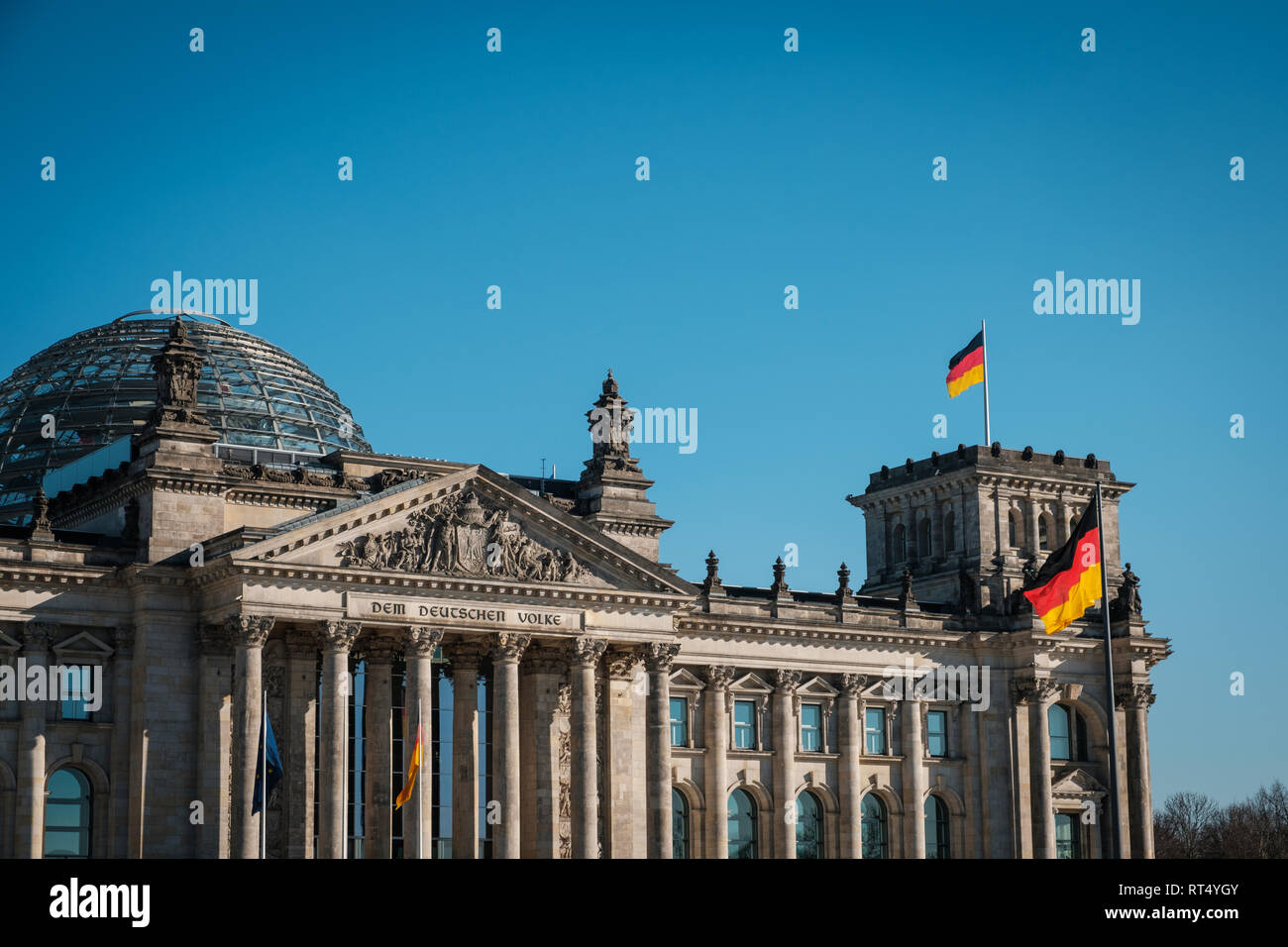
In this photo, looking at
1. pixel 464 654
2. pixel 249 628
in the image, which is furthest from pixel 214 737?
pixel 464 654

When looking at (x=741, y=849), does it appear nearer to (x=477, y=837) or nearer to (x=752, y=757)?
(x=752, y=757)

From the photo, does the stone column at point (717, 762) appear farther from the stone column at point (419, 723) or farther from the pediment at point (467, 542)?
the stone column at point (419, 723)


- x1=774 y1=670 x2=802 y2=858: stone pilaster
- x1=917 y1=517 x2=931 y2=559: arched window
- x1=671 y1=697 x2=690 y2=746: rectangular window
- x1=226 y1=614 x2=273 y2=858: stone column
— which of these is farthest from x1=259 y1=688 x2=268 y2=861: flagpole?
x1=917 y1=517 x2=931 y2=559: arched window

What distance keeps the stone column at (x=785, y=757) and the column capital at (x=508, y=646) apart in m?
15.2

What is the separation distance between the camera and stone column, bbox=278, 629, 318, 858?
2643 inches

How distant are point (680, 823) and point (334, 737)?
17786 millimetres

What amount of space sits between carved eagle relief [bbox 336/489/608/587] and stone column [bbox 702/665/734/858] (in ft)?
33.7

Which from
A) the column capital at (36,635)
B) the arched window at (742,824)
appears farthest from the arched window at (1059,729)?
the column capital at (36,635)

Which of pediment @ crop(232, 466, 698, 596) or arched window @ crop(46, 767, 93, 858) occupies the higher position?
pediment @ crop(232, 466, 698, 596)

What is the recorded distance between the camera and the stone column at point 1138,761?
86.4 m

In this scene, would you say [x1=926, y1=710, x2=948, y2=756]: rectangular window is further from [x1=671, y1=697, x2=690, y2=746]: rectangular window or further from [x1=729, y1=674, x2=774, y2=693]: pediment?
[x1=671, y1=697, x2=690, y2=746]: rectangular window
